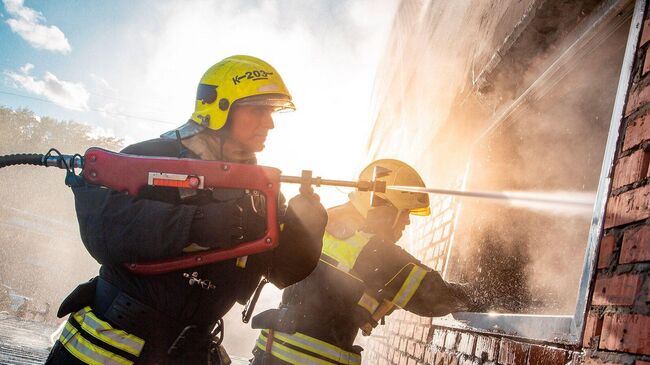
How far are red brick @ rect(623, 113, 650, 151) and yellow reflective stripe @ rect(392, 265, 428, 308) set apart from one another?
4.50 feet

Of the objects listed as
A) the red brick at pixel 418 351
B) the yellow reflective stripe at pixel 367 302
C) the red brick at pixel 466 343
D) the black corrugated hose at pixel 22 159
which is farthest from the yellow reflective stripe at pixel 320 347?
the black corrugated hose at pixel 22 159

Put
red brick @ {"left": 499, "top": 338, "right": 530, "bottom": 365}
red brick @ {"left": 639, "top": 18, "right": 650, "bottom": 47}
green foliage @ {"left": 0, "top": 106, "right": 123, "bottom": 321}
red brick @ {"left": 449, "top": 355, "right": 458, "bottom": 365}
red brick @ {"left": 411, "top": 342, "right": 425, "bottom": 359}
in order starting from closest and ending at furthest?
1. red brick @ {"left": 639, "top": 18, "right": 650, "bottom": 47}
2. red brick @ {"left": 499, "top": 338, "right": 530, "bottom": 365}
3. red brick @ {"left": 449, "top": 355, "right": 458, "bottom": 365}
4. red brick @ {"left": 411, "top": 342, "right": 425, "bottom": 359}
5. green foliage @ {"left": 0, "top": 106, "right": 123, "bottom": 321}

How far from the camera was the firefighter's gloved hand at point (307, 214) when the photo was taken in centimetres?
192

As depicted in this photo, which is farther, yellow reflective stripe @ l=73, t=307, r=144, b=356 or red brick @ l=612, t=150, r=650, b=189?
yellow reflective stripe @ l=73, t=307, r=144, b=356

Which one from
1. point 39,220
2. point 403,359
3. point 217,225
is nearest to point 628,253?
point 217,225

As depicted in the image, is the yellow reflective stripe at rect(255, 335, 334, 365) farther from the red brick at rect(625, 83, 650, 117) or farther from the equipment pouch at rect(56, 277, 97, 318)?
the red brick at rect(625, 83, 650, 117)

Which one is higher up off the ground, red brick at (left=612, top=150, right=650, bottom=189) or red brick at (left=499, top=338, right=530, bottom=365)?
red brick at (left=612, top=150, right=650, bottom=189)

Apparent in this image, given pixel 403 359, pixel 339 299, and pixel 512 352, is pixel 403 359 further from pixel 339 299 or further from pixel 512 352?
pixel 512 352

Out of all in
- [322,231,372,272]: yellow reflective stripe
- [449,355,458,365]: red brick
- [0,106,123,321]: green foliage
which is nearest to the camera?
[449,355,458,365]: red brick

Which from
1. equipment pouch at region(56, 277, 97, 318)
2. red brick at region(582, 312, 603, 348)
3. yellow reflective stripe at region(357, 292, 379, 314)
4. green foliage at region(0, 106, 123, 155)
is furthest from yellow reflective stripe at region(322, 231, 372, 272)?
green foliage at region(0, 106, 123, 155)

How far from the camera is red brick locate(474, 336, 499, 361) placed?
1.66 meters

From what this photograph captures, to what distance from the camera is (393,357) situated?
3.48 m

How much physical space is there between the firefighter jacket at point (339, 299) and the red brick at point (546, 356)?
99cm

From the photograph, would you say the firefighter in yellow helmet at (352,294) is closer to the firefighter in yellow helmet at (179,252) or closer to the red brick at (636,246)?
the firefighter in yellow helmet at (179,252)
